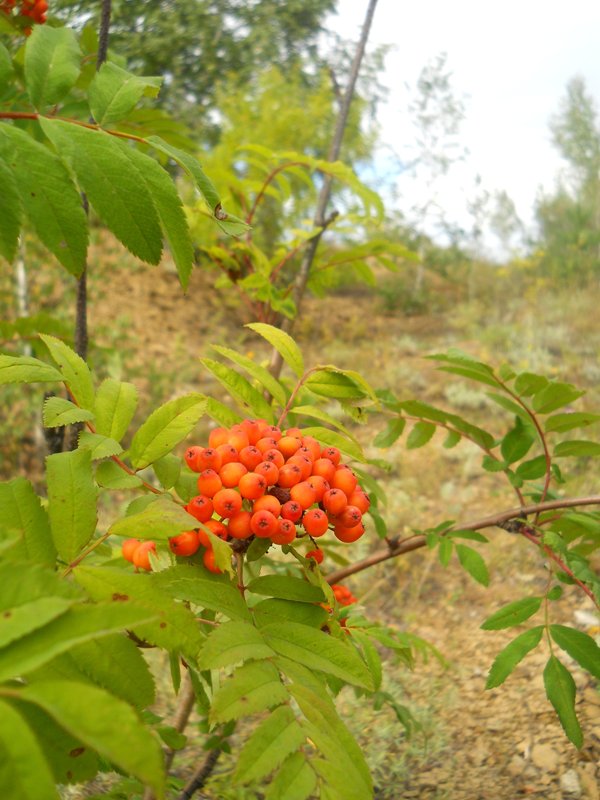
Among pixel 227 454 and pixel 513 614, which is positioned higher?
pixel 227 454

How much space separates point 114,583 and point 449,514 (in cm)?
357

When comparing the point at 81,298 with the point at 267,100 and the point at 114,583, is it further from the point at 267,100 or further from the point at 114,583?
the point at 267,100

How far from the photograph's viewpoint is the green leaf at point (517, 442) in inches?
50.5

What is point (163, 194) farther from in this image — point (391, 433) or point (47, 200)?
point (391, 433)

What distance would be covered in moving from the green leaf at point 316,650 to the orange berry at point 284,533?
9cm

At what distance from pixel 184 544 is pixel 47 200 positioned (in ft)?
1.30

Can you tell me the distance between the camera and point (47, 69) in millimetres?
822

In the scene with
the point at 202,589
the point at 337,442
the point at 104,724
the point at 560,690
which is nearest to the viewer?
the point at 104,724

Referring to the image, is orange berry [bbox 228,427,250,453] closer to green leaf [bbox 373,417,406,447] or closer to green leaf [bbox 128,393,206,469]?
green leaf [bbox 128,393,206,469]

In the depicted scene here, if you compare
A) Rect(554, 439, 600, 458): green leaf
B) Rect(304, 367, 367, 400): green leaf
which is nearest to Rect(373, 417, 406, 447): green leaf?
Rect(554, 439, 600, 458): green leaf

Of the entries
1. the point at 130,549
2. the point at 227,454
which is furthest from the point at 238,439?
the point at 130,549

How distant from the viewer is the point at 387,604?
124 inches

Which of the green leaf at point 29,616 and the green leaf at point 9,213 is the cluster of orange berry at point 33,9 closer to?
the green leaf at point 9,213

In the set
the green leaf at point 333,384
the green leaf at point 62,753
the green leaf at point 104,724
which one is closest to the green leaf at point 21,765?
the green leaf at point 104,724
